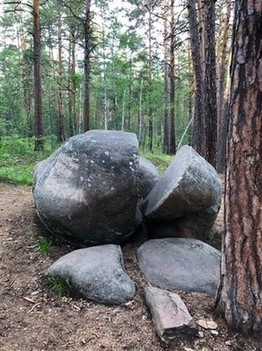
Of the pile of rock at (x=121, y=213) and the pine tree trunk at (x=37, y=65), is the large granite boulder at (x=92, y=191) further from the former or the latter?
the pine tree trunk at (x=37, y=65)

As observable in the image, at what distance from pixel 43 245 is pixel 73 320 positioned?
1228mm

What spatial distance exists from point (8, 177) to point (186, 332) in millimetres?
4934

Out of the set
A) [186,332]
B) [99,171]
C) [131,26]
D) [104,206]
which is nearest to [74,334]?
[186,332]

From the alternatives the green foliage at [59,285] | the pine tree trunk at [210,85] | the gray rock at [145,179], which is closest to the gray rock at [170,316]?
the green foliage at [59,285]

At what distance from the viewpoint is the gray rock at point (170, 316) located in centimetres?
224

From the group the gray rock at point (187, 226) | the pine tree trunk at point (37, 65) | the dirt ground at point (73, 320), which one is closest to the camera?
the dirt ground at point (73, 320)

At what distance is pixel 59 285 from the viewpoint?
2.87m

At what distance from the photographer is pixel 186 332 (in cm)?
224

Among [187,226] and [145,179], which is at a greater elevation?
[145,179]

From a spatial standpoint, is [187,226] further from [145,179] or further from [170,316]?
[170,316]

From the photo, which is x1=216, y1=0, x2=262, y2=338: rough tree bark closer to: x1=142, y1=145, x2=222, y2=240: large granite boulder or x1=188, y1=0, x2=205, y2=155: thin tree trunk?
x1=142, y1=145, x2=222, y2=240: large granite boulder

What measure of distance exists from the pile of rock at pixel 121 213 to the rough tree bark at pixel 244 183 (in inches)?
24.1

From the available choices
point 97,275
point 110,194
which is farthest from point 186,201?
point 97,275

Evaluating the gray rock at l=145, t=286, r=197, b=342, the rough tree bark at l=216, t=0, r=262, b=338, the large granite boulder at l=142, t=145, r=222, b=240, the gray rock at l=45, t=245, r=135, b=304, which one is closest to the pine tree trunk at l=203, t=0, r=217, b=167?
the large granite boulder at l=142, t=145, r=222, b=240
